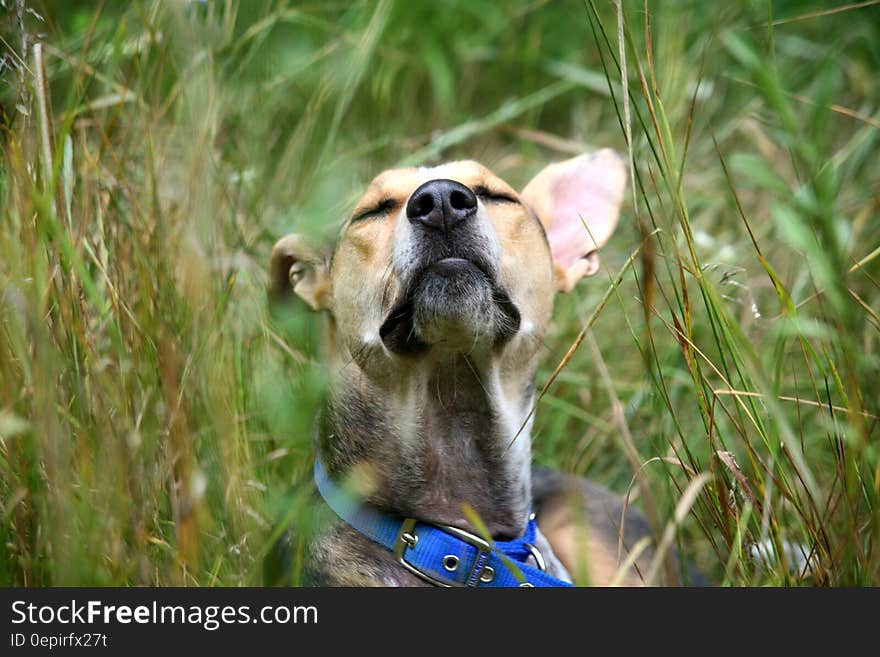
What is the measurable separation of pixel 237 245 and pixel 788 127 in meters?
2.14

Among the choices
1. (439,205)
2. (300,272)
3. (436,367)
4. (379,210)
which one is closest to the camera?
(439,205)

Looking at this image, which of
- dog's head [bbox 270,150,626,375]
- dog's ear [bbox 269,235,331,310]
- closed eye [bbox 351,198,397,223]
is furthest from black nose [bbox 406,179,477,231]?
dog's ear [bbox 269,235,331,310]

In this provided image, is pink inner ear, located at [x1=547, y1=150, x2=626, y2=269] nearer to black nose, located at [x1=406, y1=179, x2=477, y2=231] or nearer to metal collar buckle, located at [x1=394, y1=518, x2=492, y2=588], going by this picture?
black nose, located at [x1=406, y1=179, x2=477, y2=231]

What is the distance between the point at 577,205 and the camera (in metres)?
3.36

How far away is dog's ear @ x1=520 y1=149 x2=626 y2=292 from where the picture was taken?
3244 millimetres

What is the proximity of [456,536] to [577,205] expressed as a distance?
139 centimetres

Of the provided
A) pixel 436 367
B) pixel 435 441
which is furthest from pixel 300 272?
pixel 435 441

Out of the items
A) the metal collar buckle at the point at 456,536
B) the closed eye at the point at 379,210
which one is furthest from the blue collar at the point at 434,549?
the closed eye at the point at 379,210

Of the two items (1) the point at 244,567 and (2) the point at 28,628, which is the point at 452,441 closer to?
(1) the point at 244,567

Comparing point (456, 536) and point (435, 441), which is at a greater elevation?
point (435, 441)

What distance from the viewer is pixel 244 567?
235 cm

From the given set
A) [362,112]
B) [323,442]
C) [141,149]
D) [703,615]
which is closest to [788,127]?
[703,615]

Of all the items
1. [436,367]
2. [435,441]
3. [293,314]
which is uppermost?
[436,367]

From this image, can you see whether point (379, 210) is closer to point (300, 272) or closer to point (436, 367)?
point (300, 272)
